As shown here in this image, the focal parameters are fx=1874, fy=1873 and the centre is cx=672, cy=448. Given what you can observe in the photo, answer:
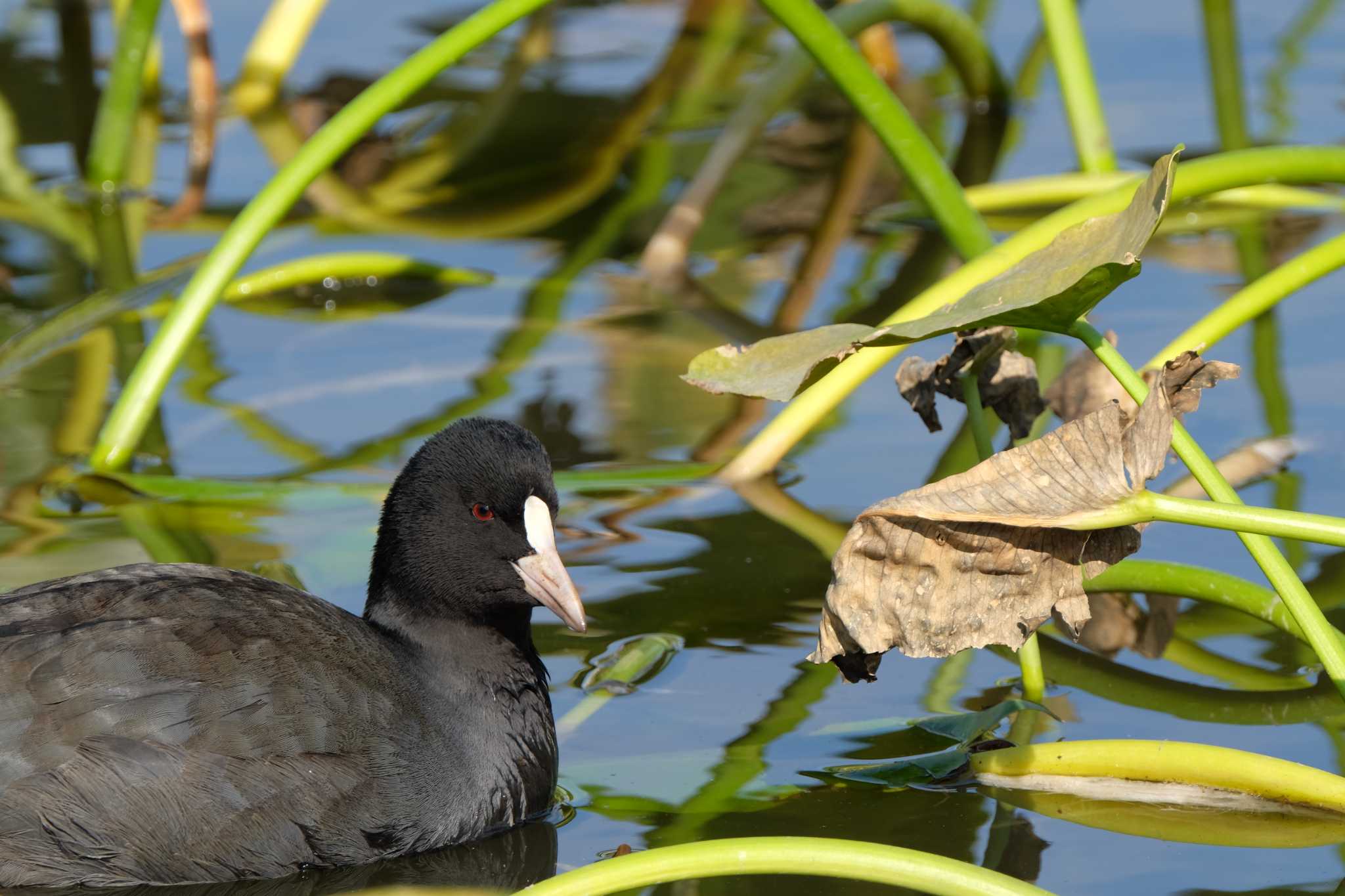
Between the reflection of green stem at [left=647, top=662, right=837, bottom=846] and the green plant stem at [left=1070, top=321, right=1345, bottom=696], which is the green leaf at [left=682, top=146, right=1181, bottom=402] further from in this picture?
the reflection of green stem at [left=647, top=662, right=837, bottom=846]

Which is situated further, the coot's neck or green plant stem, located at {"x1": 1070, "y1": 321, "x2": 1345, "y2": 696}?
the coot's neck

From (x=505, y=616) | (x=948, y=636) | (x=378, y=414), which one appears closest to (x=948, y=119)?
(x=378, y=414)

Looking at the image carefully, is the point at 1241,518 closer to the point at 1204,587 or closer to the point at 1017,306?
the point at 1017,306

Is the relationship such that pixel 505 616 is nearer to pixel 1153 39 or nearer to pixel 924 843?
pixel 924 843

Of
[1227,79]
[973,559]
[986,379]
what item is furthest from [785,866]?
[1227,79]

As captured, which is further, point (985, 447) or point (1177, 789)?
point (985, 447)

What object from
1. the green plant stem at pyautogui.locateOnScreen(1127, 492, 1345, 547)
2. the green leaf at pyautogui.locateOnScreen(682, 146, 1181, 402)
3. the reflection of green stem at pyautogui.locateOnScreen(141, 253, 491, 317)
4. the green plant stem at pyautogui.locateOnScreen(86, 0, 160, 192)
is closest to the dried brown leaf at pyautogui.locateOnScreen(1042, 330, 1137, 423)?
the green leaf at pyautogui.locateOnScreen(682, 146, 1181, 402)

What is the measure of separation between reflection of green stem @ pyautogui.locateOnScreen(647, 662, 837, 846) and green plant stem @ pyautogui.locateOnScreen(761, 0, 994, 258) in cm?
96

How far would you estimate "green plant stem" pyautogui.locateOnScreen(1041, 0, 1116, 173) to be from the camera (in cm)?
467

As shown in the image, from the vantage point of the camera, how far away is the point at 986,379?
364cm

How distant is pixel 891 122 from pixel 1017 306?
50.9 inches

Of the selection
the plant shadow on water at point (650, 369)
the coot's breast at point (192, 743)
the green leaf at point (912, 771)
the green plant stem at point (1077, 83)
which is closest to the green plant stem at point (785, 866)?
the plant shadow on water at point (650, 369)

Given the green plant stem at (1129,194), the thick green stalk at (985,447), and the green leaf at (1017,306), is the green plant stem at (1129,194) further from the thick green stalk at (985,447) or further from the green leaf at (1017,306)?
the green leaf at (1017,306)

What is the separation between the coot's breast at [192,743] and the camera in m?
3.13
